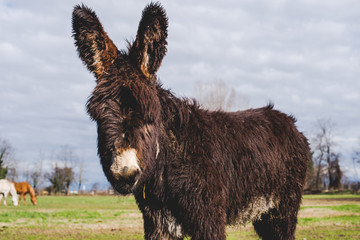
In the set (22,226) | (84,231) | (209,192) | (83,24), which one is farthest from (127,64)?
(22,226)

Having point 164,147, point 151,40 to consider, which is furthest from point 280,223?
point 151,40

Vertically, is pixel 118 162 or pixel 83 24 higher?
pixel 83 24

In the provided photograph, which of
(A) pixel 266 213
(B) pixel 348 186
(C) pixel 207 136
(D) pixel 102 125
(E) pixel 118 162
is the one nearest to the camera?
(E) pixel 118 162

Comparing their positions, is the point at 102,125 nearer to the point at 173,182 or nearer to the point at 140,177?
the point at 140,177

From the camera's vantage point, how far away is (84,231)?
45.0 feet

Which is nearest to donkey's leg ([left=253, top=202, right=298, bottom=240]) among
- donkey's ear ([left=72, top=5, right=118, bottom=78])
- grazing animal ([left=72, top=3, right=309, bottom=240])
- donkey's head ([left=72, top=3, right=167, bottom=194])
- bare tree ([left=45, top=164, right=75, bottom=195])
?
grazing animal ([left=72, top=3, right=309, bottom=240])

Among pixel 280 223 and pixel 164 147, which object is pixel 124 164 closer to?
pixel 164 147

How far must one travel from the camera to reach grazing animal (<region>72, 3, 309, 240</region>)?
3400 mm

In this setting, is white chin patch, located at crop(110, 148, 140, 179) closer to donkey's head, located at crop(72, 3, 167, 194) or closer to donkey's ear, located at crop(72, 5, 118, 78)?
donkey's head, located at crop(72, 3, 167, 194)

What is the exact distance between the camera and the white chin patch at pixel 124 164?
311 cm

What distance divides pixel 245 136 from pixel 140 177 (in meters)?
1.89

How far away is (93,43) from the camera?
3895mm

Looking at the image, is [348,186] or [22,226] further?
[348,186]

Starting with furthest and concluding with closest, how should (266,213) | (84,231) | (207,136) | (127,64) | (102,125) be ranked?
(84,231) → (266,213) → (207,136) → (127,64) → (102,125)
